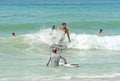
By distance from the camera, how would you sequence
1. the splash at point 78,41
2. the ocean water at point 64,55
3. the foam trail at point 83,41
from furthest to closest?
the foam trail at point 83,41 → the splash at point 78,41 → the ocean water at point 64,55

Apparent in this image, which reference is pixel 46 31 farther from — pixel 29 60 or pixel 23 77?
pixel 23 77

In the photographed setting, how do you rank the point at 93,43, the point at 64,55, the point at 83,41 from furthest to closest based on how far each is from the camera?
the point at 83,41 < the point at 93,43 < the point at 64,55

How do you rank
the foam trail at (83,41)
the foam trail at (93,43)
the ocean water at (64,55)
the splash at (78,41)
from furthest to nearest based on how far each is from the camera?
the foam trail at (93,43) < the foam trail at (83,41) < the splash at (78,41) < the ocean water at (64,55)

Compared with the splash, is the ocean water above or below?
below

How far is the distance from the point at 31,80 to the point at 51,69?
7.56 feet

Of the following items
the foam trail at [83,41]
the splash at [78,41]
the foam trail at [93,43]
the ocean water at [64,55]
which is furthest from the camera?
the foam trail at [93,43]

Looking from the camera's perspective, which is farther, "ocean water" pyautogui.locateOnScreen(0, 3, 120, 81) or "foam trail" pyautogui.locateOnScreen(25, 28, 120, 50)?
"foam trail" pyautogui.locateOnScreen(25, 28, 120, 50)

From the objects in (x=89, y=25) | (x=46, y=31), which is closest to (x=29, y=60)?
(x=46, y=31)

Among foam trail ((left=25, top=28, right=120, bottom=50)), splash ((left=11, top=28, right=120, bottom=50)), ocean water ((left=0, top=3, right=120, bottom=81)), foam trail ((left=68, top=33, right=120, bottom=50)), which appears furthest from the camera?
foam trail ((left=68, top=33, right=120, bottom=50))

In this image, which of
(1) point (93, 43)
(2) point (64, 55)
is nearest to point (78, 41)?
(1) point (93, 43)

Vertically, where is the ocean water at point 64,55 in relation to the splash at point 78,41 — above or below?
below

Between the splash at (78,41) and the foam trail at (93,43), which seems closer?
the splash at (78,41)

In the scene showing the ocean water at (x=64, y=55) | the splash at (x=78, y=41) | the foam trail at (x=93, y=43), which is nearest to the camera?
the ocean water at (x=64, y=55)

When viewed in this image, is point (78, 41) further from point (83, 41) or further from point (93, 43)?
point (93, 43)
